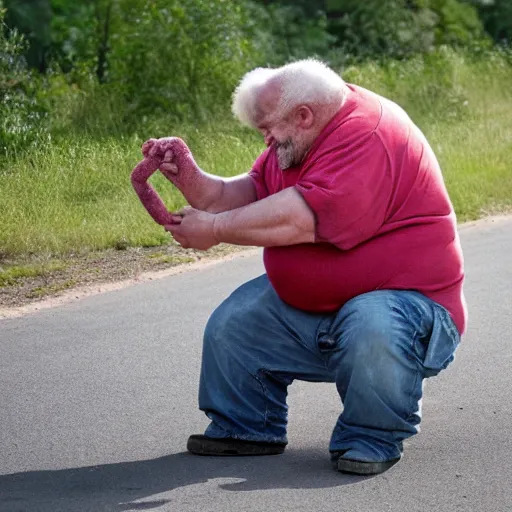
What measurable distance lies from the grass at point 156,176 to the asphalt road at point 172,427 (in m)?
1.62

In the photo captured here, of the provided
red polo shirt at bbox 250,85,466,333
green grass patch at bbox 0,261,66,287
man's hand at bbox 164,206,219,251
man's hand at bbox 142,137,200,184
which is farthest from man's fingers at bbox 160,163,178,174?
green grass patch at bbox 0,261,66,287

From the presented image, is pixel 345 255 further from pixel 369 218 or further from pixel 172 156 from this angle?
pixel 172 156

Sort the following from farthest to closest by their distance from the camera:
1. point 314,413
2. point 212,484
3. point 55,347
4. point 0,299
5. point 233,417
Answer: point 0,299
point 55,347
point 314,413
point 233,417
point 212,484

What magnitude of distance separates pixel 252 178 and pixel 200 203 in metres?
0.23

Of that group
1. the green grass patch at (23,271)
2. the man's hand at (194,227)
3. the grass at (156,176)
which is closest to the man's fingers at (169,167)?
the man's hand at (194,227)

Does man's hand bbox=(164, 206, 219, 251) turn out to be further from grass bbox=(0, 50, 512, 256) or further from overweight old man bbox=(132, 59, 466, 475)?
grass bbox=(0, 50, 512, 256)

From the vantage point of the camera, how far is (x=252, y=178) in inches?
210

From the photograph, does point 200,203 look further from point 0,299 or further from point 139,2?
point 139,2

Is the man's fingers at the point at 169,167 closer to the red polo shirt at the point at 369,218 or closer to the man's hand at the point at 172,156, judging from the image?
the man's hand at the point at 172,156

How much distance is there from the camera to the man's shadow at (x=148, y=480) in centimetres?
463

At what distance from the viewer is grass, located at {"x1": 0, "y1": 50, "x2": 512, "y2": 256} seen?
9.82m

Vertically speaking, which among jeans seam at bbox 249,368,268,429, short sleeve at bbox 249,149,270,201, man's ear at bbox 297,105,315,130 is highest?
man's ear at bbox 297,105,315,130

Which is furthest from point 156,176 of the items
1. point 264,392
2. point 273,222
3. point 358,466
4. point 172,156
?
point 358,466

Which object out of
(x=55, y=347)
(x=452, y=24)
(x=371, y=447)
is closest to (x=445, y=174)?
(x=55, y=347)
